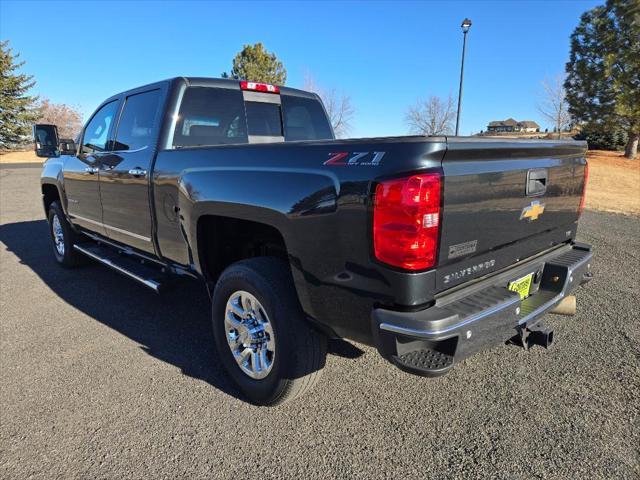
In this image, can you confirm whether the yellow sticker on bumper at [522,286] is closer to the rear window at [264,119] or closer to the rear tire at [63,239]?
the rear window at [264,119]

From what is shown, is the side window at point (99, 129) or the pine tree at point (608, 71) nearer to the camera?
the side window at point (99, 129)

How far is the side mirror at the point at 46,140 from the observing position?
5114 mm

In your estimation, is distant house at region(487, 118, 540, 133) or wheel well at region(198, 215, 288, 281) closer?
wheel well at region(198, 215, 288, 281)

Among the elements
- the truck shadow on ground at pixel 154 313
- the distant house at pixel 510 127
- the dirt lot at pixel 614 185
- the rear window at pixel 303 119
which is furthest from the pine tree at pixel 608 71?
the truck shadow on ground at pixel 154 313

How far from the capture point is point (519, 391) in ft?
8.98

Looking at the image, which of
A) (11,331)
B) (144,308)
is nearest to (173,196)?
(144,308)

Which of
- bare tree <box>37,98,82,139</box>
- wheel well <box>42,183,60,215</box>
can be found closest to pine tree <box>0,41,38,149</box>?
bare tree <box>37,98,82,139</box>

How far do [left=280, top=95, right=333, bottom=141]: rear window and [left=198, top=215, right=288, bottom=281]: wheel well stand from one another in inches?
61.3

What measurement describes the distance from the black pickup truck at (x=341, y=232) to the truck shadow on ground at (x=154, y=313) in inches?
20.2

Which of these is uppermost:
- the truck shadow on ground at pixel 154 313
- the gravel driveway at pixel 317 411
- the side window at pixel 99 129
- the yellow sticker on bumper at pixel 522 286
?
the side window at pixel 99 129

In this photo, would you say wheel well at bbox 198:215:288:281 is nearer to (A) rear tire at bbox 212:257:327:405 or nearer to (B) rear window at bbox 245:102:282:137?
(A) rear tire at bbox 212:257:327:405

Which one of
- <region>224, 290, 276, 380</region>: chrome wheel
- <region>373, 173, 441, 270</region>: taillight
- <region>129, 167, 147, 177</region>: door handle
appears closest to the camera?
<region>373, 173, 441, 270</region>: taillight

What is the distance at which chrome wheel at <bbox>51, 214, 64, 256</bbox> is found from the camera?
5.77 meters

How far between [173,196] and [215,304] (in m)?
0.89
